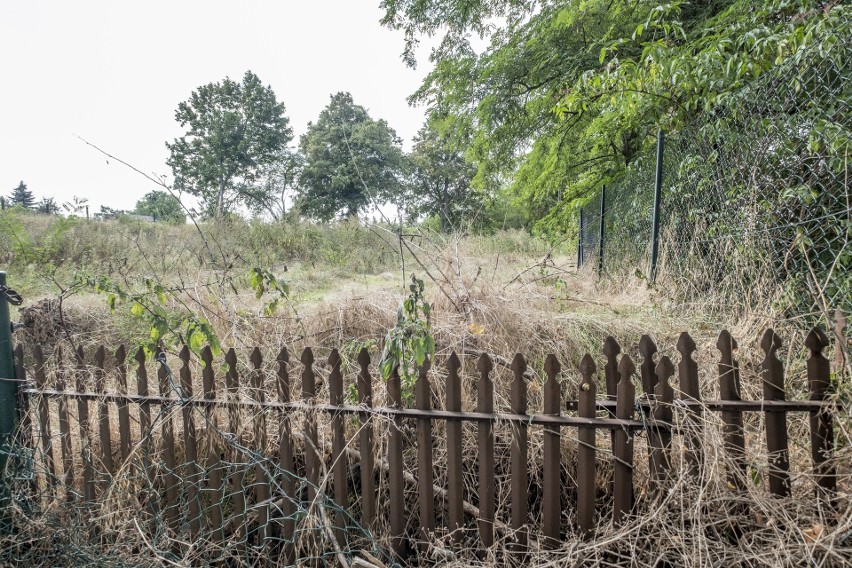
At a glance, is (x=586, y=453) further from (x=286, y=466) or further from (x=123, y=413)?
(x=123, y=413)

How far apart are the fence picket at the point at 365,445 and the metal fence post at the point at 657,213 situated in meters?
3.43

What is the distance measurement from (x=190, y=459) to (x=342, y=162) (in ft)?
105

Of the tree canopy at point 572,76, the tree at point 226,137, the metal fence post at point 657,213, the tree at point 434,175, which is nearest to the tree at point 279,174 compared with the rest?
the tree at point 226,137

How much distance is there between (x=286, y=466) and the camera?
2029mm

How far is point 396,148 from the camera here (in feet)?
115

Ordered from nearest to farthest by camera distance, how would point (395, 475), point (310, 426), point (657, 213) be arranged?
point (395, 475) → point (310, 426) → point (657, 213)

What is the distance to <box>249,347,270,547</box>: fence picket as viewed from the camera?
6.56 feet

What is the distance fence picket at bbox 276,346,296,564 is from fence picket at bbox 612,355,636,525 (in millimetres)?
1366

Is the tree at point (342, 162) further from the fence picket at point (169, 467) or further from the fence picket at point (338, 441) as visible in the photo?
the fence picket at point (338, 441)

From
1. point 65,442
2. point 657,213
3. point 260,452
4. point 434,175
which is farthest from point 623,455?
point 434,175

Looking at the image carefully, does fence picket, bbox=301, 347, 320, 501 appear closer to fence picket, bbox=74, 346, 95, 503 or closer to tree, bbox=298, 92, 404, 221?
fence picket, bbox=74, 346, 95, 503

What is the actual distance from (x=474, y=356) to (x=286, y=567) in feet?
4.80

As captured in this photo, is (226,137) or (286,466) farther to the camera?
(226,137)

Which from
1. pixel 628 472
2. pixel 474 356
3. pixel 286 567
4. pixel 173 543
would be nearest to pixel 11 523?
pixel 173 543
